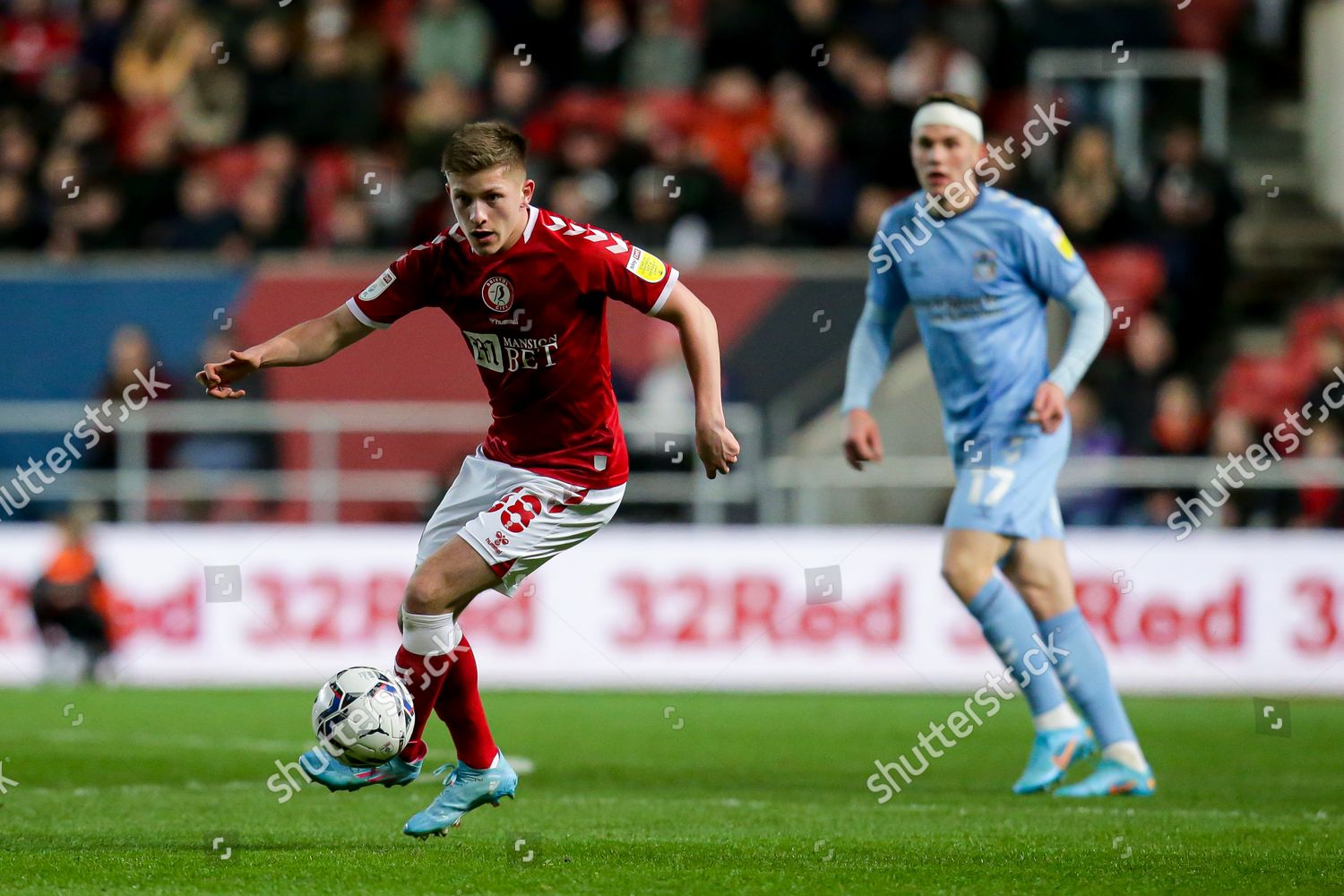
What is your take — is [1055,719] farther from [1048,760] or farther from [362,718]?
[362,718]

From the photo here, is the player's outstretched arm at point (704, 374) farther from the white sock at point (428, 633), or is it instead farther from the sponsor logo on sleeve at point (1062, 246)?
the sponsor logo on sleeve at point (1062, 246)

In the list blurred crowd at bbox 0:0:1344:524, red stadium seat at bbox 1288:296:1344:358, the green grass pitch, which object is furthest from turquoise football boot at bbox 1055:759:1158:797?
red stadium seat at bbox 1288:296:1344:358

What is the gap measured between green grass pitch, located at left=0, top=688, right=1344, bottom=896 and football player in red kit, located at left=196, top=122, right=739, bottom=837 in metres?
0.46

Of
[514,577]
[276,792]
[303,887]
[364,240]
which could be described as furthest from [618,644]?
[303,887]

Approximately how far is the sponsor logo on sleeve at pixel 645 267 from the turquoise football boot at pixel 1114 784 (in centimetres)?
298

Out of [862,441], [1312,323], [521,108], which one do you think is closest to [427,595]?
[862,441]

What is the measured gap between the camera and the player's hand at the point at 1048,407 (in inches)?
300

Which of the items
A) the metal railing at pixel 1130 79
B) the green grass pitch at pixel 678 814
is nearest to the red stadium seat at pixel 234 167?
the green grass pitch at pixel 678 814

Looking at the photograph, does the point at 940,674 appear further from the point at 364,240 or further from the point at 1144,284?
the point at 364,240

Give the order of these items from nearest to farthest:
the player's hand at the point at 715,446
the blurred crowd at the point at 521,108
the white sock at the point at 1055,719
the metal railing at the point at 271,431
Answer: the player's hand at the point at 715,446 < the white sock at the point at 1055,719 < the metal railing at the point at 271,431 < the blurred crowd at the point at 521,108

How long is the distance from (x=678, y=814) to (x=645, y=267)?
2.11 metres

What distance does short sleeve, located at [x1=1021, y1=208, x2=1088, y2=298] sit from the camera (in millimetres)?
7965

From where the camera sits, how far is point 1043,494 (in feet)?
26.2

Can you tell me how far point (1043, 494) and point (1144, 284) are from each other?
7789 mm
